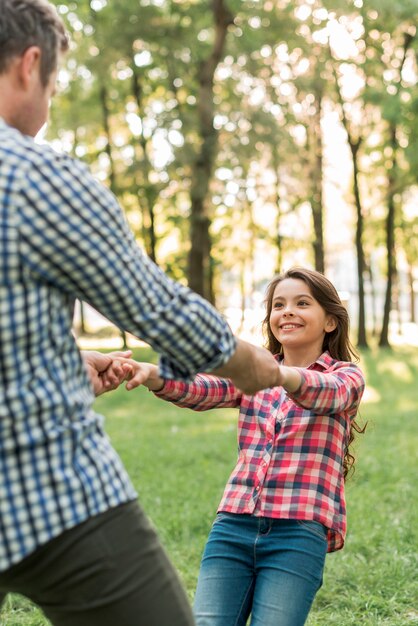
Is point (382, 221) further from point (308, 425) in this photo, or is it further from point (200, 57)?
point (308, 425)

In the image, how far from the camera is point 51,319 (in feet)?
5.81

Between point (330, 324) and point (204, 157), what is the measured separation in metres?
16.6

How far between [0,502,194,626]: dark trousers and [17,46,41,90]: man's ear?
93 centimetres

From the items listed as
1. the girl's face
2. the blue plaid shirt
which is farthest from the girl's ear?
the blue plaid shirt

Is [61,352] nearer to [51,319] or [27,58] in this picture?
[51,319]

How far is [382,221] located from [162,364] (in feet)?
104

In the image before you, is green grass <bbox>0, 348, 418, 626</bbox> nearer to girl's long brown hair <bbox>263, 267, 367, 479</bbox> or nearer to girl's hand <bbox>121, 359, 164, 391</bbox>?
girl's long brown hair <bbox>263, 267, 367, 479</bbox>

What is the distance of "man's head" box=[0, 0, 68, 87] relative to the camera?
178cm

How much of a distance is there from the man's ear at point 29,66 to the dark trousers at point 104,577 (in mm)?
928

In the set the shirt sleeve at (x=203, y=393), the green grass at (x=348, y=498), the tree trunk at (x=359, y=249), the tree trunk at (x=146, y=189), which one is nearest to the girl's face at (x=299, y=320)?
the shirt sleeve at (x=203, y=393)

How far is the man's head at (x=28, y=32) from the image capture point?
5.85ft

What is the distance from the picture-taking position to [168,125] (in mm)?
19719

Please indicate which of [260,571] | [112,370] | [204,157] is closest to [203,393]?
[112,370]

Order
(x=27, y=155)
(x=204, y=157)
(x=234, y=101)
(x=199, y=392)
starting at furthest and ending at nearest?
(x=234, y=101) → (x=204, y=157) → (x=199, y=392) → (x=27, y=155)
